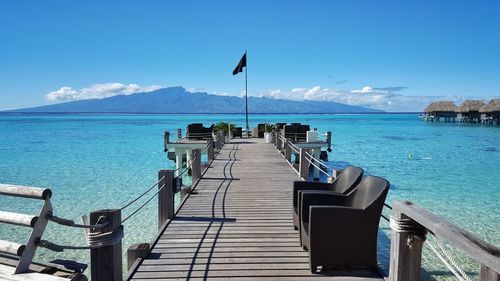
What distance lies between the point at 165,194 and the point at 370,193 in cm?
316

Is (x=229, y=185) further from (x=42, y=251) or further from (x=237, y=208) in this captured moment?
(x=42, y=251)

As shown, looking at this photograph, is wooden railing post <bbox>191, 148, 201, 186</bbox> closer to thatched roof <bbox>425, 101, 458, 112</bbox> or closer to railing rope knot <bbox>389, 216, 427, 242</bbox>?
railing rope knot <bbox>389, 216, 427, 242</bbox>

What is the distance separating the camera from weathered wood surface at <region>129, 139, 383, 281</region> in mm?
3912

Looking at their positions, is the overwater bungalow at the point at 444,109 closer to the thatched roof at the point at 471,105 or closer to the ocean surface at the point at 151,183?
the thatched roof at the point at 471,105

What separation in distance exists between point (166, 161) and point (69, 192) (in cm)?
1075

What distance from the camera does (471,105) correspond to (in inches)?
2908

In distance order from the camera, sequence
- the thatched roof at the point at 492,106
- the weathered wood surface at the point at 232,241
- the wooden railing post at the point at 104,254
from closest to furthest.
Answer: the wooden railing post at the point at 104,254 < the weathered wood surface at the point at 232,241 < the thatched roof at the point at 492,106

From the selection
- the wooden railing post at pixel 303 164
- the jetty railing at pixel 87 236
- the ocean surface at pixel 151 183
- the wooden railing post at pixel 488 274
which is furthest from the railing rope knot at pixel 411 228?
the wooden railing post at pixel 303 164

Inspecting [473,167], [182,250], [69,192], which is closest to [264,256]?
[182,250]

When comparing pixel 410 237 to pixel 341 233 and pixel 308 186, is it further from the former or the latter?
pixel 308 186

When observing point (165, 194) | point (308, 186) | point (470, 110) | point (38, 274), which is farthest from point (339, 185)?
point (470, 110)

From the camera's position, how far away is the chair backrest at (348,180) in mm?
4684

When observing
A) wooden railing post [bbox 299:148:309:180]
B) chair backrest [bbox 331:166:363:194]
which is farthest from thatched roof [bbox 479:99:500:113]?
chair backrest [bbox 331:166:363:194]

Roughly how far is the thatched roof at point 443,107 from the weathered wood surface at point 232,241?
84447 millimetres
